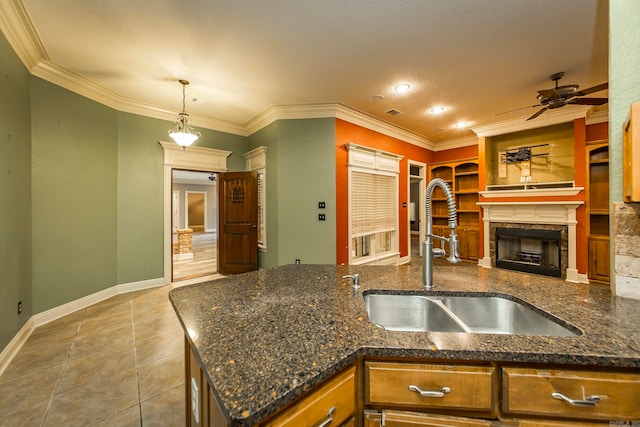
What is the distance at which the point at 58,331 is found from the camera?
264cm

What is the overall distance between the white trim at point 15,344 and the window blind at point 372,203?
397cm

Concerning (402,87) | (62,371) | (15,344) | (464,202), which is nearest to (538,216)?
(464,202)

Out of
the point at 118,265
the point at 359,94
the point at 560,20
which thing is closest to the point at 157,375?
the point at 118,265

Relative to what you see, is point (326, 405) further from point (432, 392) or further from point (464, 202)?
point (464, 202)

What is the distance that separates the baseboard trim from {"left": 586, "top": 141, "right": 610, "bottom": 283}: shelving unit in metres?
7.25

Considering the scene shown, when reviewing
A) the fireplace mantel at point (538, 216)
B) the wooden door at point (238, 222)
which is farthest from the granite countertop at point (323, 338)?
the fireplace mantel at point (538, 216)

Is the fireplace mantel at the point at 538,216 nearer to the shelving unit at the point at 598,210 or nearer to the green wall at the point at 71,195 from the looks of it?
the shelving unit at the point at 598,210

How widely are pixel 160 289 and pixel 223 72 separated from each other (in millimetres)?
3374

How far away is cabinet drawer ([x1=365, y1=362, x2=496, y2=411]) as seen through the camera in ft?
2.45

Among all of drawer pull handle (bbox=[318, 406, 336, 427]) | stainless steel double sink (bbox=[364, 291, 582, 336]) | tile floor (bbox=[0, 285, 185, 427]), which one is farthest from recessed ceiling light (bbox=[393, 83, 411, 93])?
tile floor (bbox=[0, 285, 185, 427])

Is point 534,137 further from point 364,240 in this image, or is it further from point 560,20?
point 364,240

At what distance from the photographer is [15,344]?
2273 millimetres

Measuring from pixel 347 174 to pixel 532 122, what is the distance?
3610 mm

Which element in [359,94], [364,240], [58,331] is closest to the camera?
[58,331]
